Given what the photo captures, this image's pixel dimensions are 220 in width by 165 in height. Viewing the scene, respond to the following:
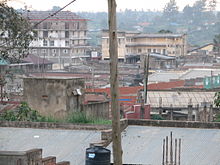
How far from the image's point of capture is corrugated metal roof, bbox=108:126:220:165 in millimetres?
19594

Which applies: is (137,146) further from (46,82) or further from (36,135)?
(46,82)

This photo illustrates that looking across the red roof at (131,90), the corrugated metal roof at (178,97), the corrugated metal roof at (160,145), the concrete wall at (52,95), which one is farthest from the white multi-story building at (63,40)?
the corrugated metal roof at (160,145)

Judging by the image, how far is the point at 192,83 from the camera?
62.1m

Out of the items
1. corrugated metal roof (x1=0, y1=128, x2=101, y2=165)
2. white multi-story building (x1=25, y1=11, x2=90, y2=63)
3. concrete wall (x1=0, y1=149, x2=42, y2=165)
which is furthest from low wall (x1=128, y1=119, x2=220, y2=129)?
white multi-story building (x1=25, y1=11, x2=90, y2=63)

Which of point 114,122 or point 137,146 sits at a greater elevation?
point 114,122

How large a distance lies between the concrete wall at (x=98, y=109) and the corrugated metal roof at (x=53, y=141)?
7447 mm

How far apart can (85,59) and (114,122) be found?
116 metres

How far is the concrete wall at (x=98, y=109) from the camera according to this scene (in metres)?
30.8

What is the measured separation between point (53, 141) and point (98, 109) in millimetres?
10596

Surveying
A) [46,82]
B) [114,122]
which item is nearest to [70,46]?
[46,82]

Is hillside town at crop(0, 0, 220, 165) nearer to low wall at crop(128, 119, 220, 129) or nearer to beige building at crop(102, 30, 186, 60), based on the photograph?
low wall at crop(128, 119, 220, 129)

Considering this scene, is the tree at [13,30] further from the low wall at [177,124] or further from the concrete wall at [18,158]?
the concrete wall at [18,158]

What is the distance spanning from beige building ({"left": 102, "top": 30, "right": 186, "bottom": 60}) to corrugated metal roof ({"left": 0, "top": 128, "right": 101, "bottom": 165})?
321 feet

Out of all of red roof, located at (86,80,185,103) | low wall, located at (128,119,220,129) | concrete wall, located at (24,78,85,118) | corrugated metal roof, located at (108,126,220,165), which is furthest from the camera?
red roof, located at (86,80,185,103)
